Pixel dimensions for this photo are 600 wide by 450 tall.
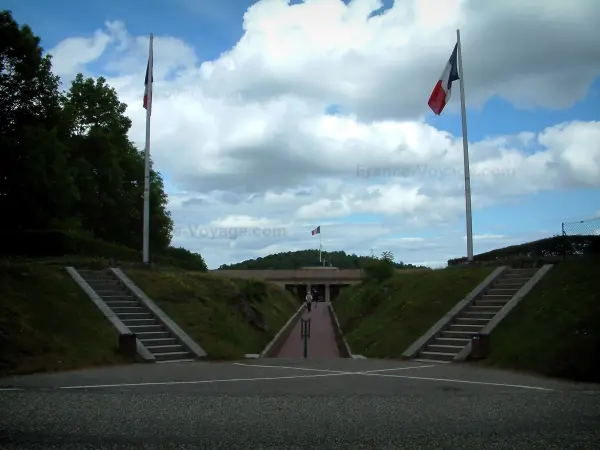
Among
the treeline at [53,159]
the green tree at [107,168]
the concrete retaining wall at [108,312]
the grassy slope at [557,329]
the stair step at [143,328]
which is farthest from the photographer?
the green tree at [107,168]

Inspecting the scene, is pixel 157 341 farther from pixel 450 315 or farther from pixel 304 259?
pixel 304 259

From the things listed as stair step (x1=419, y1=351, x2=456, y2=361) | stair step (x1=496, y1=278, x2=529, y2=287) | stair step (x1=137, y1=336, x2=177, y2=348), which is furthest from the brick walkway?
stair step (x1=496, y1=278, x2=529, y2=287)

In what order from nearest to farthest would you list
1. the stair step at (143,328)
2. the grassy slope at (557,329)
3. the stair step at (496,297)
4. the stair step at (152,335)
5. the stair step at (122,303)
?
the grassy slope at (557,329)
the stair step at (152,335)
the stair step at (143,328)
the stair step at (122,303)
the stair step at (496,297)

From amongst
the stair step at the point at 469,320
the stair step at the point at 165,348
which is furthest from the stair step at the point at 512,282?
the stair step at the point at 165,348

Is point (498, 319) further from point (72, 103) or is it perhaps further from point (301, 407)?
point (72, 103)

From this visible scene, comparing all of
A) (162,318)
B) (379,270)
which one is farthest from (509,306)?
(379,270)

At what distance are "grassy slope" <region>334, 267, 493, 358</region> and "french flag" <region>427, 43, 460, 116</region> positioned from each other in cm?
666

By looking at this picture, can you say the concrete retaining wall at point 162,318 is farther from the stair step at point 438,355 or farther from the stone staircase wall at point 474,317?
the stair step at point 438,355

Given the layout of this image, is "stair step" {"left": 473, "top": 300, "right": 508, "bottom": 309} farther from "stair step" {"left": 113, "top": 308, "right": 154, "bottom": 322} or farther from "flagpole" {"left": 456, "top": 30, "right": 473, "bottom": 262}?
"stair step" {"left": 113, "top": 308, "right": 154, "bottom": 322}

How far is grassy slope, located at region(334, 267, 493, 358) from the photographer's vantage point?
17.9 m

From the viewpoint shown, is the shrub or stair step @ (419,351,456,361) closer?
stair step @ (419,351,456,361)

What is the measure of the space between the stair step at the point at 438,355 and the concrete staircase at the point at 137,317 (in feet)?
22.2

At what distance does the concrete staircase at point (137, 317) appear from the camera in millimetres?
15961

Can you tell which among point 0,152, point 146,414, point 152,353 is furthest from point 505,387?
point 0,152
